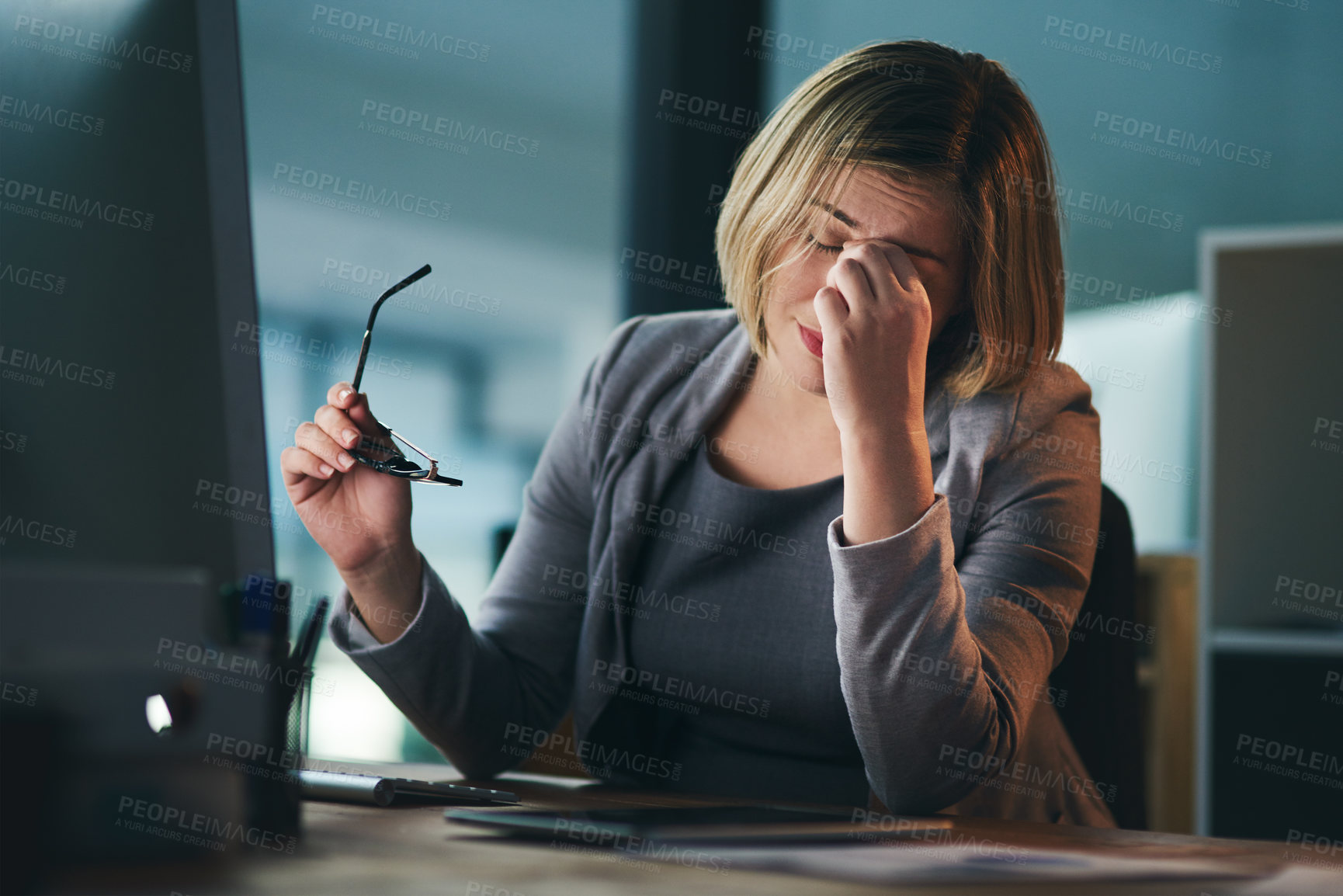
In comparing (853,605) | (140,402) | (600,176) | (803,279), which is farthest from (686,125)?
(140,402)

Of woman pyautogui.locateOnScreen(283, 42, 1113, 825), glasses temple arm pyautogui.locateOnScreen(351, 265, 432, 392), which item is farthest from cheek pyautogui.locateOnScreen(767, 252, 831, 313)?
glasses temple arm pyautogui.locateOnScreen(351, 265, 432, 392)

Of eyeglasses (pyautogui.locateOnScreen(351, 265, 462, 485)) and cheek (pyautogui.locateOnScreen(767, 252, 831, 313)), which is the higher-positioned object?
cheek (pyautogui.locateOnScreen(767, 252, 831, 313))

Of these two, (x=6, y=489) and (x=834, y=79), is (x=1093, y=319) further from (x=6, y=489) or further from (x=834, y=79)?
(x=6, y=489)

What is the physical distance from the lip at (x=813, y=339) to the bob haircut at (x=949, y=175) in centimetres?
8

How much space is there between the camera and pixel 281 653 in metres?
0.71

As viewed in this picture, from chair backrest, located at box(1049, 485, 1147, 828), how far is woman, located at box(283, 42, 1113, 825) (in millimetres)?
47

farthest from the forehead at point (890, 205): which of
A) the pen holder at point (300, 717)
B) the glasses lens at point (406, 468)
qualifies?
the pen holder at point (300, 717)

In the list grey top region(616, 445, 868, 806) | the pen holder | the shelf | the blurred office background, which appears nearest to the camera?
the pen holder

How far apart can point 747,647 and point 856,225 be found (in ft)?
1.56

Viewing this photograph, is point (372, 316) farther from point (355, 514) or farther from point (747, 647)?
point (747, 647)

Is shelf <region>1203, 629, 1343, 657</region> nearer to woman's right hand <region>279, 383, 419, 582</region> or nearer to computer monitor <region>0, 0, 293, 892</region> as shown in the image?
woman's right hand <region>279, 383, 419, 582</region>

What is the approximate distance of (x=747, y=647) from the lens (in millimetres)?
1141

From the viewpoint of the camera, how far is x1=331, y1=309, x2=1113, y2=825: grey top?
2.97 feet

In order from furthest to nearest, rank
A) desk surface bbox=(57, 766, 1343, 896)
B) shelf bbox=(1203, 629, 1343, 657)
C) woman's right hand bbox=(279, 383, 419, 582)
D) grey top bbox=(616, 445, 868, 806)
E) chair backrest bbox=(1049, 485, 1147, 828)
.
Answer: shelf bbox=(1203, 629, 1343, 657), chair backrest bbox=(1049, 485, 1147, 828), grey top bbox=(616, 445, 868, 806), woman's right hand bbox=(279, 383, 419, 582), desk surface bbox=(57, 766, 1343, 896)
